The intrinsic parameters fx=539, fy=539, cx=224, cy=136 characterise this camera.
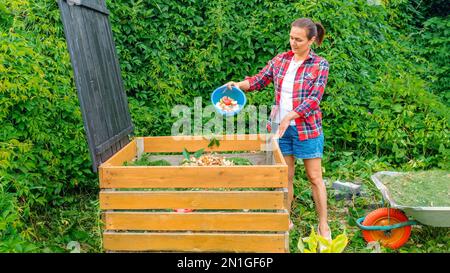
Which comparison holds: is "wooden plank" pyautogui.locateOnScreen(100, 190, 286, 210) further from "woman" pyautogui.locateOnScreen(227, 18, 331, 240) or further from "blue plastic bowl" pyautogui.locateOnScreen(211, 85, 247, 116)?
"blue plastic bowl" pyautogui.locateOnScreen(211, 85, 247, 116)

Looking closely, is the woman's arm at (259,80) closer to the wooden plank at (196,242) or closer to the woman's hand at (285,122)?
the woman's hand at (285,122)

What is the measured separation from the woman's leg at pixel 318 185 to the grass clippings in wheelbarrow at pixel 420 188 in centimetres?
52

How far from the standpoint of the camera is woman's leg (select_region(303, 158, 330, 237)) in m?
4.11

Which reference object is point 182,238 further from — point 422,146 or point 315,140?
point 422,146

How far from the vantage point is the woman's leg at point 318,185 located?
4.11 metres

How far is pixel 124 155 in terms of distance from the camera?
149 inches

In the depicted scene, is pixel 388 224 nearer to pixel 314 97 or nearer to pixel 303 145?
pixel 303 145

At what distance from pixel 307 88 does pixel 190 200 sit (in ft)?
4.22

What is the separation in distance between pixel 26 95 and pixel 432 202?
312 centimetres

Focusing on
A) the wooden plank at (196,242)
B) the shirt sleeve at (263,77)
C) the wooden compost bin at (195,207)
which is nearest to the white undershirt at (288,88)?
the shirt sleeve at (263,77)

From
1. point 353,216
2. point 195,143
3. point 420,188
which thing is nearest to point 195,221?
point 195,143

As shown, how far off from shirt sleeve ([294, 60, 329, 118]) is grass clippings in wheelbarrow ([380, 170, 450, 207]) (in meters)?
0.94

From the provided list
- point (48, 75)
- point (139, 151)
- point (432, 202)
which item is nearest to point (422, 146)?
point (432, 202)

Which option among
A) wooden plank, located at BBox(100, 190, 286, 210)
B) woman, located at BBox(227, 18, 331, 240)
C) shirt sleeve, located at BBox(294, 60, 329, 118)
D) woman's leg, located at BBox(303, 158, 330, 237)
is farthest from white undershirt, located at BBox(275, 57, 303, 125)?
wooden plank, located at BBox(100, 190, 286, 210)
